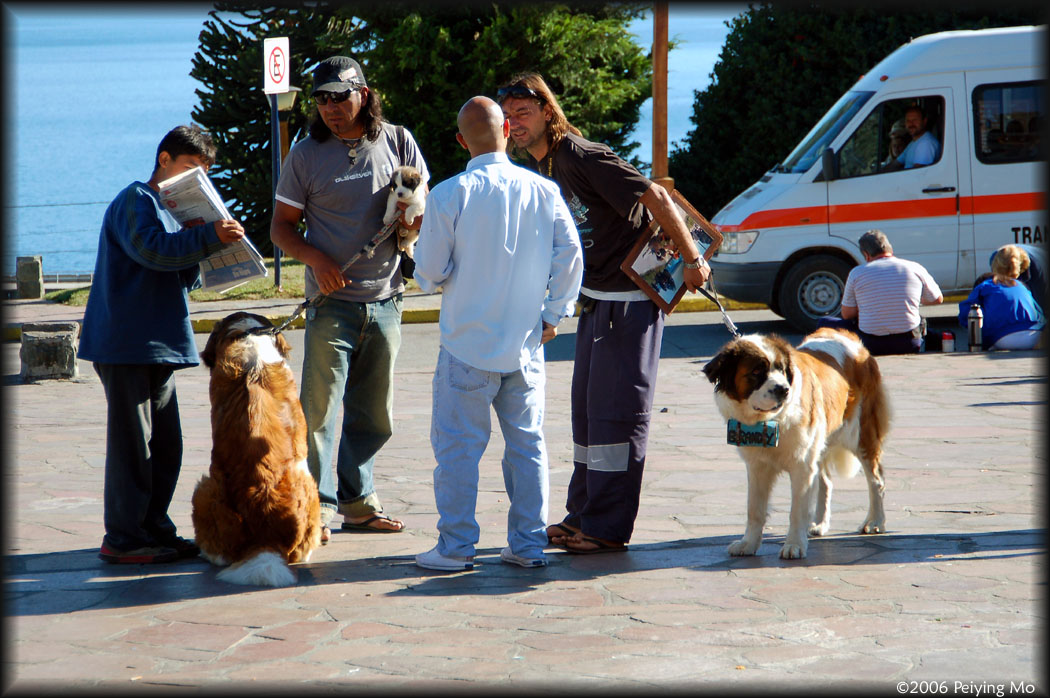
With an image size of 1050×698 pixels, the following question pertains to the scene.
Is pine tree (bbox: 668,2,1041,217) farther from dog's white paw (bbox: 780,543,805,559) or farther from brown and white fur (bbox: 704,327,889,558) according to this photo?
dog's white paw (bbox: 780,543,805,559)

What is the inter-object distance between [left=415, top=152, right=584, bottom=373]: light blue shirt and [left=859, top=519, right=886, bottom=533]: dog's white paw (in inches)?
78.2

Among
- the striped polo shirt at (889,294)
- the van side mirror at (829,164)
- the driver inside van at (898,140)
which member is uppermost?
the driver inside van at (898,140)

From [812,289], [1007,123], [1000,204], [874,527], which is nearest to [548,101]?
[874,527]

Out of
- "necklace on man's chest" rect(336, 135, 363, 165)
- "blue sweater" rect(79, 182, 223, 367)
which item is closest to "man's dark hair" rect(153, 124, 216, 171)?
"blue sweater" rect(79, 182, 223, 367)

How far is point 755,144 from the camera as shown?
1752 cm

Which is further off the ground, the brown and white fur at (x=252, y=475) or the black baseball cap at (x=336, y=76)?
the black baseball cap at (x=336, y=76)

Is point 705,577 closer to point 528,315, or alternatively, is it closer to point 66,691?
point 528,315

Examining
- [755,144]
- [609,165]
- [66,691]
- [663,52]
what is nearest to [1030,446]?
[609,165]

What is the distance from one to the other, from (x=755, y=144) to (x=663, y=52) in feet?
14.5

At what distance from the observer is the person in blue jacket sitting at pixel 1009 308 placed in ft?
34.9

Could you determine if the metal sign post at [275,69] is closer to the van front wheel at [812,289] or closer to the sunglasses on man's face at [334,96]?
the van front wheel at [812,289]

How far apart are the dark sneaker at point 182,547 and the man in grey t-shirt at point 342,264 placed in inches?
24.6

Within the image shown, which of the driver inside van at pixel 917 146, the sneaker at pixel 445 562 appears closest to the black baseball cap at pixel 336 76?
the sneaker at pixel 445 562

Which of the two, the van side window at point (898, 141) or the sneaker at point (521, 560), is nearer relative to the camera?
the sneaker at point (521, 560)
